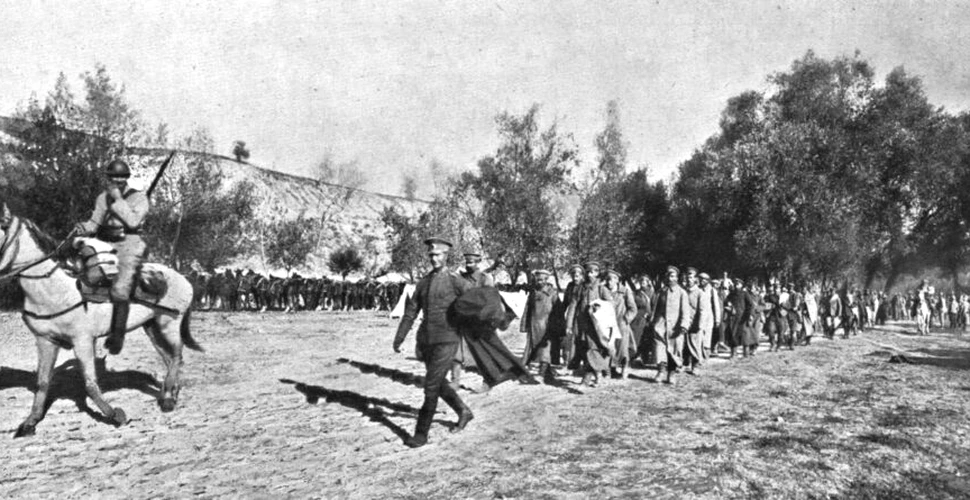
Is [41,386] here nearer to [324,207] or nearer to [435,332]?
[435,332]

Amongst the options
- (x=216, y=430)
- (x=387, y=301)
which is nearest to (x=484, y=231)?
(x=387, y=301)

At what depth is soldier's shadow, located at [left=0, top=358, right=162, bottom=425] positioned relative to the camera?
8.58 meters

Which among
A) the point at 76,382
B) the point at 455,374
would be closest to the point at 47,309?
the point at 76,382

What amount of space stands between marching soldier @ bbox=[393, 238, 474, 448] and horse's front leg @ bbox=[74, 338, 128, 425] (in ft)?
10.00

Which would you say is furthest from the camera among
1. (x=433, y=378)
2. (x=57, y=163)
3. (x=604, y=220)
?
(x=604, y=220)

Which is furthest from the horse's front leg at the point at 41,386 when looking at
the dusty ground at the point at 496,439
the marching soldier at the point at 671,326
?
the marching soldier at the point at 671,326

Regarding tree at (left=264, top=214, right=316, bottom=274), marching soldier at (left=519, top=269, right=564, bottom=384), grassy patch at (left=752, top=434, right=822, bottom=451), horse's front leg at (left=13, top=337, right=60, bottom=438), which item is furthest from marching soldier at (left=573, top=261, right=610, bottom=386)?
tree at (left=264, top=214, right=316, bottom=274)

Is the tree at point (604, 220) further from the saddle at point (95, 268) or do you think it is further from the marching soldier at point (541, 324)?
the saddle at point (95, 268)

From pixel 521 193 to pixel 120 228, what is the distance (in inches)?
1191

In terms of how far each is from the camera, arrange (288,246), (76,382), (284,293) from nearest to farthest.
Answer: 1. (76,382)
2. (284,293)
3. (288,246)

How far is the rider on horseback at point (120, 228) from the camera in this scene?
745 cm

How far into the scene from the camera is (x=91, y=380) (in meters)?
7.14

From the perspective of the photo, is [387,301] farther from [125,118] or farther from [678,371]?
[678,371]

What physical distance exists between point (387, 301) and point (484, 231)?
710 centimetres
